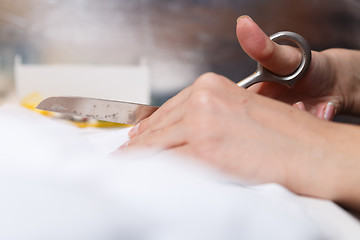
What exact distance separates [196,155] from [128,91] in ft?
4.75

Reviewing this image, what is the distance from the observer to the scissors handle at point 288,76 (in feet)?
2.00

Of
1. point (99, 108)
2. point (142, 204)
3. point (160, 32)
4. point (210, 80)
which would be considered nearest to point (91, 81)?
point (160, 32)

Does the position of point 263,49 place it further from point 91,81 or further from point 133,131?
point 91,81

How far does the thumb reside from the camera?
575 mm

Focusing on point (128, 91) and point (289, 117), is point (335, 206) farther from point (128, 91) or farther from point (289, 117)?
point (128, 91)

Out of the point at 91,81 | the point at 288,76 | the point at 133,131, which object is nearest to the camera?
the point at 133,131

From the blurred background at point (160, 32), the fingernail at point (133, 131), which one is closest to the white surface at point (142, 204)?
the fingernail at point (133, 131)

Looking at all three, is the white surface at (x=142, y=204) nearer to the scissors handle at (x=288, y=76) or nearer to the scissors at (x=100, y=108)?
the scissors at (x=100, y=108)

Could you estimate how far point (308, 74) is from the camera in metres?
0.70

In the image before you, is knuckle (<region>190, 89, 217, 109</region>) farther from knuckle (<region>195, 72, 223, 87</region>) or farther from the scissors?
the scissors

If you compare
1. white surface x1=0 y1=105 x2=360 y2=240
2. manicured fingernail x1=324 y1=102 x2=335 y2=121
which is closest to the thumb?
manicured fingernail x1=324 y1=102 x2=335 y2=121

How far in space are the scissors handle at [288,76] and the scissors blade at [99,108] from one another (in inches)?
7.9

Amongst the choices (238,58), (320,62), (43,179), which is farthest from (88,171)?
(238,58)

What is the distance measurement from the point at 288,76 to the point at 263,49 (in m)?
0.10
